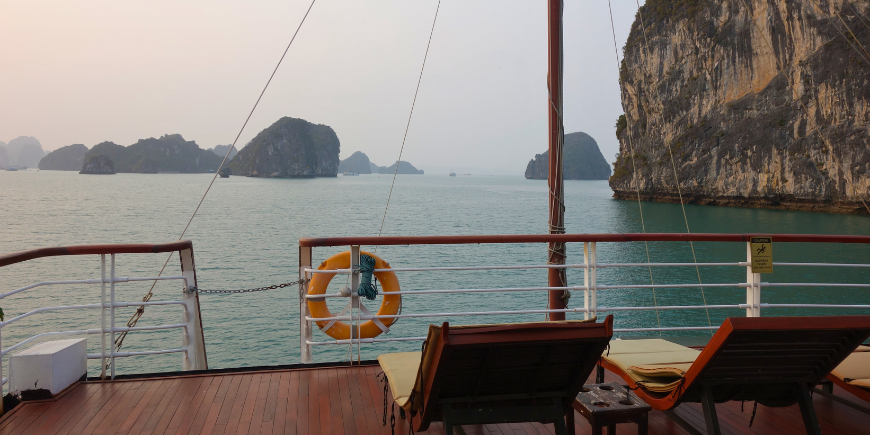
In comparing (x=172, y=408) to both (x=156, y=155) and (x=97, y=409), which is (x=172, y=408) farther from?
(x=156, y=155)

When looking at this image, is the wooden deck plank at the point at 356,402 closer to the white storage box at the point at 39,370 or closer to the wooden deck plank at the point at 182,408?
the wooden deck plank at the point at 182,408

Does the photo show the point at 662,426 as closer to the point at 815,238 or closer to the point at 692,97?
the point at 815,238

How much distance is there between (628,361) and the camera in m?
2.37

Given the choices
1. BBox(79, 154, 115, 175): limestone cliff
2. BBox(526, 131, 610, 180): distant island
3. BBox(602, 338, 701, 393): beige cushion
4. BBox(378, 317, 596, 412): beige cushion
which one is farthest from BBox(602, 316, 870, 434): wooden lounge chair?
BBox(79, 154, 115, 175): limestone cliff

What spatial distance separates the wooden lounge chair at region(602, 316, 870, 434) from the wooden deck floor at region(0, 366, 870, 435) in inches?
13.3

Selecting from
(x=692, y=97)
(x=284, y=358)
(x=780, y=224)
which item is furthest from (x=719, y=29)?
(x=284, y=358)

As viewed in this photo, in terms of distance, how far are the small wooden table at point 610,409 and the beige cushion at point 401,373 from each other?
610 millimetres

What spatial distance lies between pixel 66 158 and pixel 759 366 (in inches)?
6749

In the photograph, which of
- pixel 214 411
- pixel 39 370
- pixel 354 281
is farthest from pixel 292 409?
pixel 39 370

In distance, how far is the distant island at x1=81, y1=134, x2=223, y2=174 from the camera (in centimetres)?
11944

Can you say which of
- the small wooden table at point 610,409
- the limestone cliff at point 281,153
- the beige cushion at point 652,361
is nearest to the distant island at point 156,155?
the limestone cliff at point 281,153

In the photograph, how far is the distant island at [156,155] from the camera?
392ft

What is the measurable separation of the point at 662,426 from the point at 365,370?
157 cm

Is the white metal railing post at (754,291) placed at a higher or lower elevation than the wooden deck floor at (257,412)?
higher
